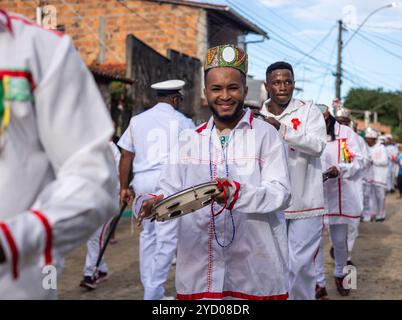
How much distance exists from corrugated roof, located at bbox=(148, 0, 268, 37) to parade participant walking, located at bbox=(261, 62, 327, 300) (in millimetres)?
18387

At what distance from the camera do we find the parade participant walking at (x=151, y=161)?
266 inches

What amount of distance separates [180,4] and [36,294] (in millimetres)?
23317

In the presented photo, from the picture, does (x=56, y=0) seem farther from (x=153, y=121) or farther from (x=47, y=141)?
(x=47, y=141)

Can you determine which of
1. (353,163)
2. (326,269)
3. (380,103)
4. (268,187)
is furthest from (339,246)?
(380,103)

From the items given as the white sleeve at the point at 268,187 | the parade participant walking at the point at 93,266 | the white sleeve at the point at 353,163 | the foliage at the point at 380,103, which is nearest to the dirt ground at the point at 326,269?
the parade participant walking at the point at 93,266

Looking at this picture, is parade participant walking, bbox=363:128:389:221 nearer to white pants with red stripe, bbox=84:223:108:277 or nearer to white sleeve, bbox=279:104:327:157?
white pants with red stripe, bbox=84:223:108:277

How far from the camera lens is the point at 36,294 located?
6.12 ft

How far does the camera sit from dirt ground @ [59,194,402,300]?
23.6 feet

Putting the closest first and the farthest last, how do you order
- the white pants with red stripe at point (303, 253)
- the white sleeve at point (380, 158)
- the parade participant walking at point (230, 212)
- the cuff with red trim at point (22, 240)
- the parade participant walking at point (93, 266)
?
the cuff with red trim at point (22, 240)
the parade participant walking at point (230, 212)
the white pants with red stripe at point (303, 253)
the parade participant walking at point (93, 266)
the white sleeve at point (380, 158)

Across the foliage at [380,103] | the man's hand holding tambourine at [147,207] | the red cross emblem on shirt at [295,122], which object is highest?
the foliage at [380,103]

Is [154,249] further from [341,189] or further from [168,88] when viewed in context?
[341,189]

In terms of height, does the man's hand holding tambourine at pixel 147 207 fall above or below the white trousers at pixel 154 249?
above

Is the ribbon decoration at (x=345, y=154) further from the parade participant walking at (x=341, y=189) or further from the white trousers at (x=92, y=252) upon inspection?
the white trousers at (x=92, y=252)

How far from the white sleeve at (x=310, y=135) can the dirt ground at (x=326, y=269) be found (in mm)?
2316
